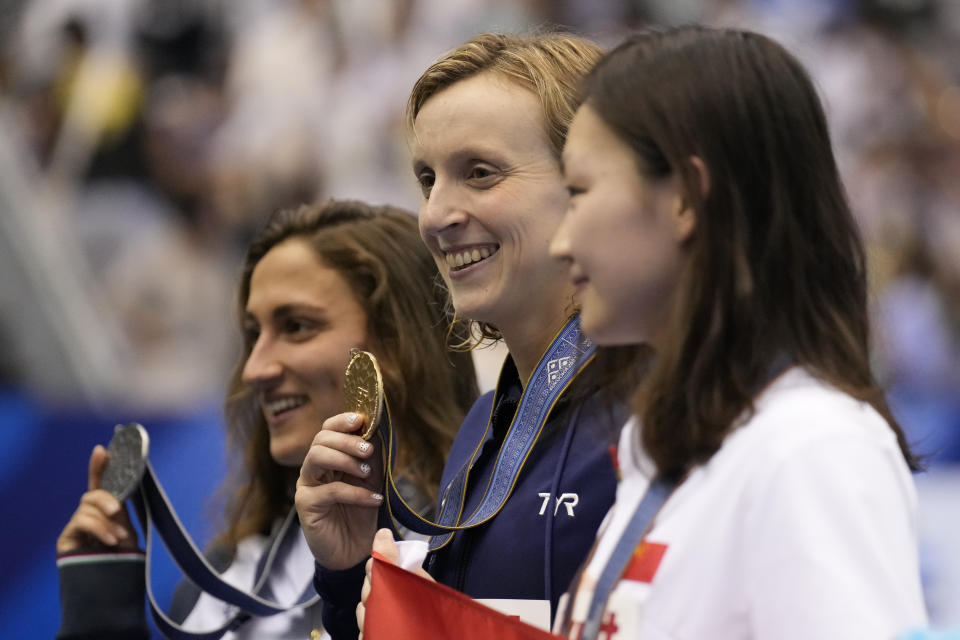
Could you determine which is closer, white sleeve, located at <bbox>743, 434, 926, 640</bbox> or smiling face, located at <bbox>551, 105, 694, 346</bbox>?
white sleeve, located at <bbox>743, 434, 926, 640</bbox>

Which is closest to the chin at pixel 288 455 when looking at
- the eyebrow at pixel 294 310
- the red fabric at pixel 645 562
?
the eyebrow at pixel 294 310

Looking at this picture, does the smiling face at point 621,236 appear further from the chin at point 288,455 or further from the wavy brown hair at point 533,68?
the chin at point 288,455

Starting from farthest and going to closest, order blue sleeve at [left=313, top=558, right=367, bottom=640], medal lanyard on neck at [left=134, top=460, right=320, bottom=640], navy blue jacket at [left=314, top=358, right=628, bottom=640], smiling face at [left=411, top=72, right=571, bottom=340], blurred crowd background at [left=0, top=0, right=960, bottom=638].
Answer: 1. blurred crowd background at [left=0, top=0, right=960, bottom=638]
2. medal lanyard on neck at [left=134, top=460, right=320, bottom=640]
3. blue sleeve at [left=313, top=558, right=367, bottom=640]
4. smiling face at [left=411, top=72, right=571, bottom=340]
5. navy blue jacket at [left=314, top=358, right=628, bottom=640]

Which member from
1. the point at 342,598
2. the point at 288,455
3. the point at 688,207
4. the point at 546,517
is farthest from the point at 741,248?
the point at 288,455

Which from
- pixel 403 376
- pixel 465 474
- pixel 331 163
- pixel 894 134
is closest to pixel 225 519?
pixel 403 376

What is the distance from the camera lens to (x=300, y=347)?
2621 mm

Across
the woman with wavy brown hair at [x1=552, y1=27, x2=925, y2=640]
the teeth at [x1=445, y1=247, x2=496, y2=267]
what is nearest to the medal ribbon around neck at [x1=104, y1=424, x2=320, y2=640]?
the teeth at [x1=445, y1=247, x2=496, y2=267]

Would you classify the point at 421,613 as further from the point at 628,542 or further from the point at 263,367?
the point at 263,367

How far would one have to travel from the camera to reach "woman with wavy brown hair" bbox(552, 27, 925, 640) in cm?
114

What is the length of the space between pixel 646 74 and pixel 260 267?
1559 millimetres

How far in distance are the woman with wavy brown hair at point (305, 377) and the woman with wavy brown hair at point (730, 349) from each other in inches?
48.2

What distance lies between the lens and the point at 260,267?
2768mm

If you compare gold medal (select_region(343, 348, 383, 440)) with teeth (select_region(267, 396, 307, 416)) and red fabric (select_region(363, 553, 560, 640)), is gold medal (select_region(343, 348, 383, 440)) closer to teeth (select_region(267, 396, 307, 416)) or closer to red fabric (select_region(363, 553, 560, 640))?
red fabric (select_region(363, 553, 560, 640))

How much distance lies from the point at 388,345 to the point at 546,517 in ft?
3.12
